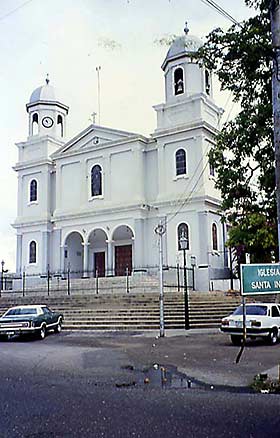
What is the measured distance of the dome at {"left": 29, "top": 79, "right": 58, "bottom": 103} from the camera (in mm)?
41188

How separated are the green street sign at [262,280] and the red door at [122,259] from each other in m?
25.0

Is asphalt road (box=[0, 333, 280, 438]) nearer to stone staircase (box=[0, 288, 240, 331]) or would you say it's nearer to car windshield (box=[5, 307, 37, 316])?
car windshield (box=[5, 307, 37, 316])

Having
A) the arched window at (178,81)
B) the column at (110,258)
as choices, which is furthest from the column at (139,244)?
the arched window at (178,81)

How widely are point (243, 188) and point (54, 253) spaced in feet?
78.0

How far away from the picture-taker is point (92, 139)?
38125mm

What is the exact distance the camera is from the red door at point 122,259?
35.2 metres

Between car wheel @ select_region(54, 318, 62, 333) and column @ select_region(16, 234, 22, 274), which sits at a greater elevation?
column @ select_region(16, 234, 22, 274)

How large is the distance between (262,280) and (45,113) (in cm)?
3414

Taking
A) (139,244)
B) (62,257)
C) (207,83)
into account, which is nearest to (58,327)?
(139,244)

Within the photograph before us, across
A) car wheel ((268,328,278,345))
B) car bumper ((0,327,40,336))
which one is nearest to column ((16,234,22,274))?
car bumper ((0,327,40,336))

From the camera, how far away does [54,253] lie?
3825 centimetres

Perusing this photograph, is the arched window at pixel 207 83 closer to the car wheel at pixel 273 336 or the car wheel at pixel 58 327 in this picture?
the car wheel at pixel 58 327

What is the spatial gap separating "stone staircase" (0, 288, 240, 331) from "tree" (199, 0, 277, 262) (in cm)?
529

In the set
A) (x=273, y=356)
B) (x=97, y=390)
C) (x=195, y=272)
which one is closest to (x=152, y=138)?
(x=195, y=272)
